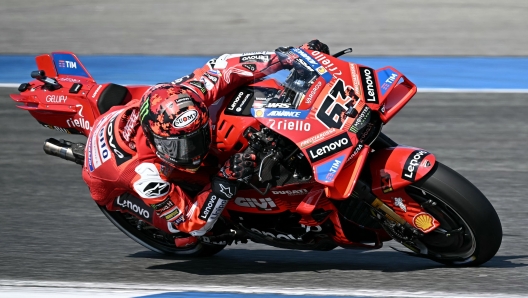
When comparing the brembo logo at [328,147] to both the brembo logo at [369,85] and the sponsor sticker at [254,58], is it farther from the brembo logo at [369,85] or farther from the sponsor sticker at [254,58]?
the sponsor sticker at [254,58]

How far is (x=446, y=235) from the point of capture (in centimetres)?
438

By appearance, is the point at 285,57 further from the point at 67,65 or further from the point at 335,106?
the point at 67,65

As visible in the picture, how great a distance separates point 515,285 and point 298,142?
1.41 metres

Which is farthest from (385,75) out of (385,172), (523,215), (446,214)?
(523,215)

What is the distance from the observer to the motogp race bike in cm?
403

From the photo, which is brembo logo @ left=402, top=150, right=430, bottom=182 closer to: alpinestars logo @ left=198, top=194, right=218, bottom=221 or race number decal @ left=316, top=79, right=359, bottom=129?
race number decal @ left=316, top=79, right=359, bottom=129

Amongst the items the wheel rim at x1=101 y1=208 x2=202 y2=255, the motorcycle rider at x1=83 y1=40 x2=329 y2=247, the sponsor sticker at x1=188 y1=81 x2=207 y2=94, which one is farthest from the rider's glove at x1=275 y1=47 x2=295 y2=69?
the wheel rim at x1=101 y1=208 x2=202 y2=255

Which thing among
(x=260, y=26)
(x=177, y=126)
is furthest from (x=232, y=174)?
(x=260, y=26)

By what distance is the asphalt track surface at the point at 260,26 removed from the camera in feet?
39.2

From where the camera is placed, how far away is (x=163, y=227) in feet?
15.9

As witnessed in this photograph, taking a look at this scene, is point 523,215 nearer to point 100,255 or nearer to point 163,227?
point 163,227

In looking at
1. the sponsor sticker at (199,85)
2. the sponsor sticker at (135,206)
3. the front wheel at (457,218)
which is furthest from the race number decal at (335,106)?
the sponsor sticker at (135,206)

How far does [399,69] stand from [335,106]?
6.65 metres

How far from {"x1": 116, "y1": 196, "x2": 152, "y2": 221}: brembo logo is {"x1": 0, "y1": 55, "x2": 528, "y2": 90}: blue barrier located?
532cm
